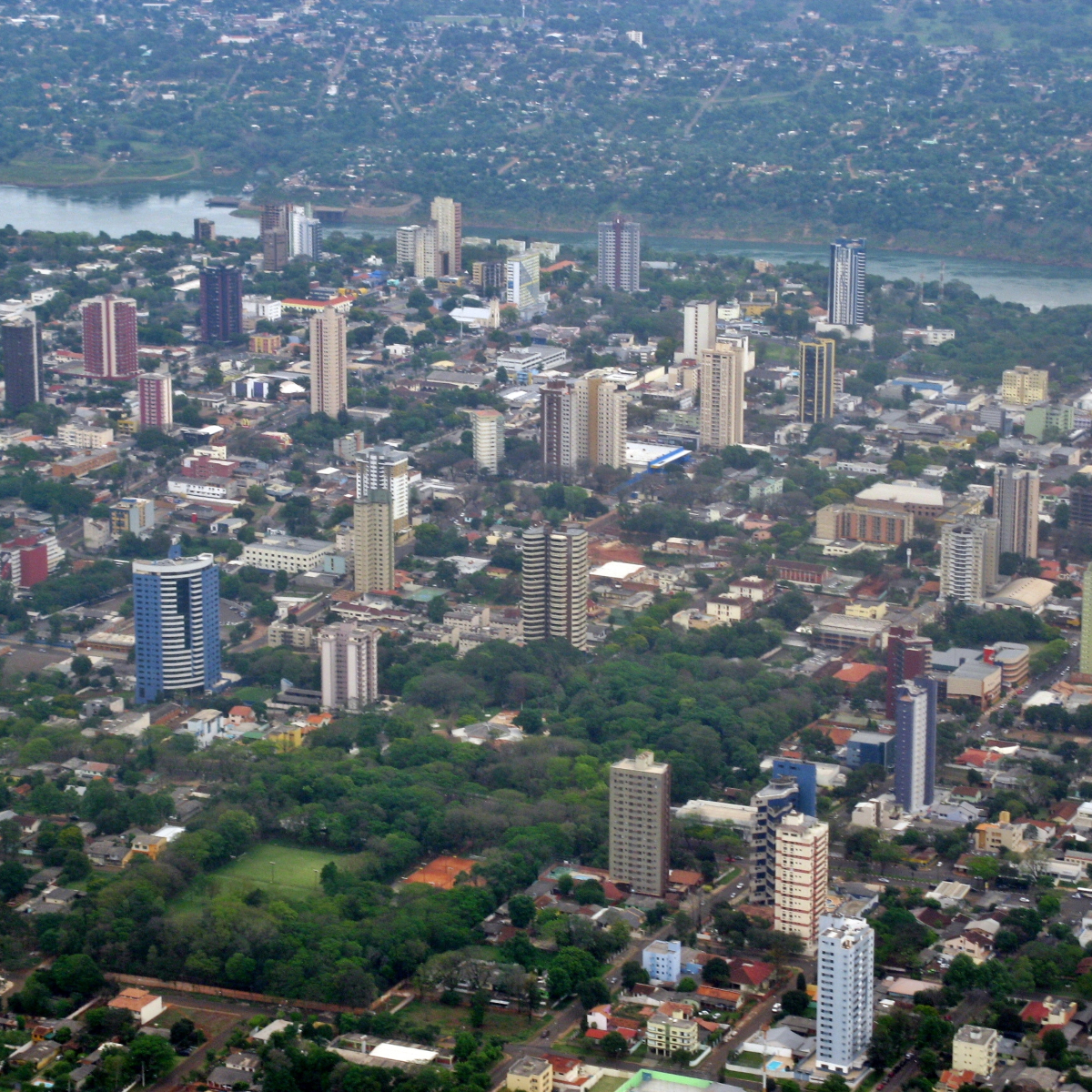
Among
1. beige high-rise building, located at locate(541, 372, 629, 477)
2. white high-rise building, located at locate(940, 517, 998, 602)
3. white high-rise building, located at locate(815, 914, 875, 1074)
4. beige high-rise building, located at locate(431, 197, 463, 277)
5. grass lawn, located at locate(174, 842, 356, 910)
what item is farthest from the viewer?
beige high-rise building, located at locate(431, 197, 463, 277)

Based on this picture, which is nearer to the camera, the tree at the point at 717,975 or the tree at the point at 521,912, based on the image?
the tree at the point at 717,975

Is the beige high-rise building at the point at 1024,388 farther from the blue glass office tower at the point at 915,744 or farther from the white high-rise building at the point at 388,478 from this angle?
the blue glass office tower at the point at 915,744

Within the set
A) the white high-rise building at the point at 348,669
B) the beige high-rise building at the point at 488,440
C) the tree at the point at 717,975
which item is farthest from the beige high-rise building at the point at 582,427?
the tree at the point at 717,975

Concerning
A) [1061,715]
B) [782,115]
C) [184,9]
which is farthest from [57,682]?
[184,9]

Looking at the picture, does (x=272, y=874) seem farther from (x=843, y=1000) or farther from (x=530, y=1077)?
(x=843, y=1000)

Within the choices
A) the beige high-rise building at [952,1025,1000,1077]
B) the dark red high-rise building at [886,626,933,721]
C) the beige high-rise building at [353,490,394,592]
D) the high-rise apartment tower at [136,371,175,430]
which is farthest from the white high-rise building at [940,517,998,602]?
the high-rise apartment tower at [136,371,175,430]

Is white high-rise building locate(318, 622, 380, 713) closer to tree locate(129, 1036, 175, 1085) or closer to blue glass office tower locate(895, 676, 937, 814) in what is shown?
blue glass office tower locate(895, 676, 937, 814)
